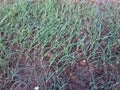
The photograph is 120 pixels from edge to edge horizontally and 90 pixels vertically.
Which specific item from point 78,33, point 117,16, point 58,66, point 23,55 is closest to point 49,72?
point 58,66

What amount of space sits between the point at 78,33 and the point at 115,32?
1.36 feet

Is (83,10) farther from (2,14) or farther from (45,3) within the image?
(2,14)

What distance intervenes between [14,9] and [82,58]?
1.05 m

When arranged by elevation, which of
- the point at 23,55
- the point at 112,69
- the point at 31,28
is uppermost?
the point at 31,28

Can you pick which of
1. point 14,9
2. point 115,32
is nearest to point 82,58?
point 115,32

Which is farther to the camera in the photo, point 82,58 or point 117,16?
point 117,16

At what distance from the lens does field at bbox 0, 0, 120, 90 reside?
252cm

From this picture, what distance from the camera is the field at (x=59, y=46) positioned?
252 centimetres

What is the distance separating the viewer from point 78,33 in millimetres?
2898

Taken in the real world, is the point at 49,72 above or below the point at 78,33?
below

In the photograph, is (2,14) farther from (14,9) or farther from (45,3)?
(45,3)

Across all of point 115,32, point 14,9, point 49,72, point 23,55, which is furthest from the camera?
point 14,9

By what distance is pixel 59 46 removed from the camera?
9.10ft

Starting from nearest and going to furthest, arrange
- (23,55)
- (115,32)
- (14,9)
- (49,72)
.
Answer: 1. (49,72)
2. (23,55)
3. (115,32)
4. (14,9)
